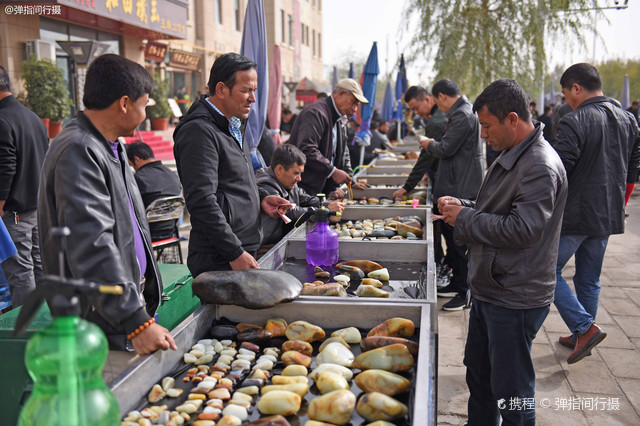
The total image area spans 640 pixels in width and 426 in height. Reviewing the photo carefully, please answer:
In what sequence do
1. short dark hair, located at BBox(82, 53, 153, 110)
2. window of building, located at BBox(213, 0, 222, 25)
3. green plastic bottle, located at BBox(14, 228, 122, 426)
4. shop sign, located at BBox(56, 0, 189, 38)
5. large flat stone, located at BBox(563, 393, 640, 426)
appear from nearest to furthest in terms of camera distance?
green plastic bottle, located at BBox(14, 228, 122, 426) < short dark hair, located at BBox(82, 53, 153, 110) < large flat stone, located at BBox(563, 393, 640, 426) < shop sign, located at BBox(56, 0, 189, 38) < window of building, located at BBox(213, 0, 222, 25)

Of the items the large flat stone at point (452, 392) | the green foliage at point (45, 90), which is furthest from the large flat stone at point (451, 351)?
the green foliage at point (45, 90)

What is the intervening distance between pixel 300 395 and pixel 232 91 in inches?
64.2

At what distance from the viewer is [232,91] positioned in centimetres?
274

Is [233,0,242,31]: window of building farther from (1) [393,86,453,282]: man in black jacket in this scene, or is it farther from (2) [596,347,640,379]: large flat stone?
(2) [596,347,640,379]: large flat stone

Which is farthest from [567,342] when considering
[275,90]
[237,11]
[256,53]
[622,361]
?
[237,11]

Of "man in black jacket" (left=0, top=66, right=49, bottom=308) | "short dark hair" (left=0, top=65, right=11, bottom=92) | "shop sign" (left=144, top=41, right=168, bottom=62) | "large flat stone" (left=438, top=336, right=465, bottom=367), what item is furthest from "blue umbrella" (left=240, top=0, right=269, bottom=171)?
"shop sign" (left=144, top=41, right=168, bottom=62)

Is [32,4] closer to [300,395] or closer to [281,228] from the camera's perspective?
[281,228]

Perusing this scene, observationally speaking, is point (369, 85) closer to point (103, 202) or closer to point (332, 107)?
point (332, 107)

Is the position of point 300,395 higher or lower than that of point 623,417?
higher

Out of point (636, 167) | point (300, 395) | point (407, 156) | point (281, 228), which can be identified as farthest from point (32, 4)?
point (300, 395)

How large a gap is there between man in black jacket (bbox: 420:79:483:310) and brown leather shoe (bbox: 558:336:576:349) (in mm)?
998

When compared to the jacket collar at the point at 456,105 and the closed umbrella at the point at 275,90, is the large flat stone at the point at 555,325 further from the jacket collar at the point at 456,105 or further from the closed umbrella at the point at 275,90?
the closed umbrella at the point at 275,90

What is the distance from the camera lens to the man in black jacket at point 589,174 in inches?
149

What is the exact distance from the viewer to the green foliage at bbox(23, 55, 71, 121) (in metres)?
11.9
